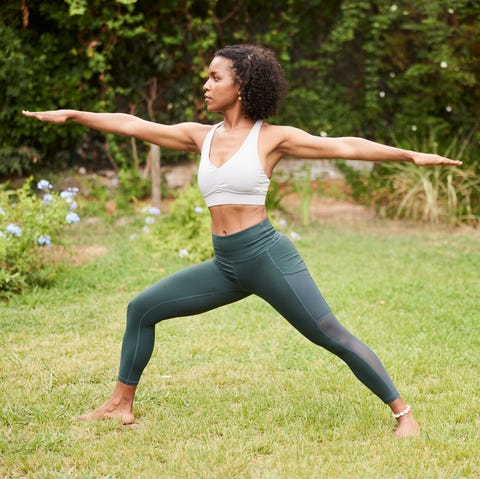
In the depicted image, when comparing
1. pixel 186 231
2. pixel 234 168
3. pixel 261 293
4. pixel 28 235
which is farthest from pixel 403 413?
pixel 186 231

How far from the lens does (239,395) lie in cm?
409

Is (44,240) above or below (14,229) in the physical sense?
below

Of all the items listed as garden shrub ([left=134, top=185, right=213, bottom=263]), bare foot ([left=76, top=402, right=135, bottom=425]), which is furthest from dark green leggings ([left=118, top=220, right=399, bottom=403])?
garden shrub ([left=134, top=185, right=213, bottom=263])

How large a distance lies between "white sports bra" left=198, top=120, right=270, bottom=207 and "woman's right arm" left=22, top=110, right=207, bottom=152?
0.23 metres

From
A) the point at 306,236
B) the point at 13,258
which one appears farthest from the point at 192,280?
the point at 306,236

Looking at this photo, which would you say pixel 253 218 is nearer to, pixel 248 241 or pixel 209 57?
pixel 248 241

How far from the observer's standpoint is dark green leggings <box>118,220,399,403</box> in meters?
3.41

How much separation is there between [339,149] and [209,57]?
7.18 metres

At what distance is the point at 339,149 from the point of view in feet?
11.1

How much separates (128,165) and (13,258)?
14.8 feet

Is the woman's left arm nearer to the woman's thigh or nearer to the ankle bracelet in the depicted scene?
the woman's thigh

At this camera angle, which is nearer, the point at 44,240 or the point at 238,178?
the point at 238,178

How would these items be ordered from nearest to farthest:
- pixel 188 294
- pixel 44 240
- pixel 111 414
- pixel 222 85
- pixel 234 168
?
pixel 234 168 < pixel 222 85 < pixel 188 294 < pixel 111 414 < pixel 44 240

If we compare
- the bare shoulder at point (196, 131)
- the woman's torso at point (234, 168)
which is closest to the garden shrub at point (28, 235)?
the bare shoulder at point (196, 131)
